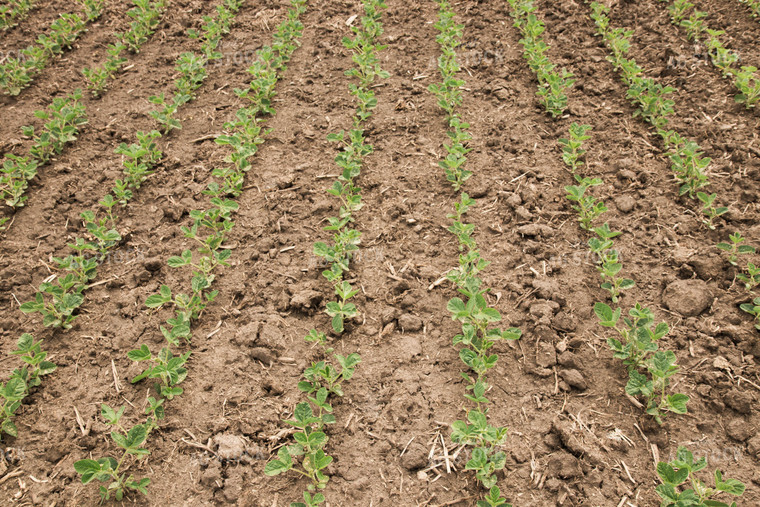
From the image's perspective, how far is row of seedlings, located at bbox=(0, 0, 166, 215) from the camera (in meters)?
3.75

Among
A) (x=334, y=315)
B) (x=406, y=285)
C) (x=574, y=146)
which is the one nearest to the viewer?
(x=334, y=315)

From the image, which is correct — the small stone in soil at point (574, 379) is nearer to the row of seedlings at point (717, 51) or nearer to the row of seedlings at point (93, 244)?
the row of seedlings at point (93, 244)

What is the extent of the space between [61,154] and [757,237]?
212 inches

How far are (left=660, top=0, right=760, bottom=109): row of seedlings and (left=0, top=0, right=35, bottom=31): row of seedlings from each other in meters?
7.39

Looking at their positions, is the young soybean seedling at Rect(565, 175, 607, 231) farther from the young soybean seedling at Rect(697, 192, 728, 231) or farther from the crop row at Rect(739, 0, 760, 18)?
the crop row at Rect(739, 0, 760, 18)

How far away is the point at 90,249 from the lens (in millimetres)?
3311

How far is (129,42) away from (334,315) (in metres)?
4.44

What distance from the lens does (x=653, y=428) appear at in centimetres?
240

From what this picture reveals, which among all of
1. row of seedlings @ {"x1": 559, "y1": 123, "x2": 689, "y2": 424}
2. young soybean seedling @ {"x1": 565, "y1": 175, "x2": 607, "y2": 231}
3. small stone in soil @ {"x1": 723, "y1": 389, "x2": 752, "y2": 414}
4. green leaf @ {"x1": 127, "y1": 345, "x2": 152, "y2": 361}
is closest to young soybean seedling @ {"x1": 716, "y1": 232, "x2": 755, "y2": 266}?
row of seedlings @ {"x1": 559, "y1": 123, "x2": 689, "y2": 424}

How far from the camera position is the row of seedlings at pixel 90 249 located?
2975 millimetres

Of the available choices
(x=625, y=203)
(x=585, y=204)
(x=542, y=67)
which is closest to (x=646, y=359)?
(x=585, y=204)

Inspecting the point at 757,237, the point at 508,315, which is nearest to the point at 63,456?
the point at 508,315

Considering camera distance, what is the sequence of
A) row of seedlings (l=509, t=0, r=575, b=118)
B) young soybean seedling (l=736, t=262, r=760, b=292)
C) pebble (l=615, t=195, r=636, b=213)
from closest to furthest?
young soybean seedling (l=736, t=262, r=760, b=292) < pebble (l=615, t=195, r=636, b=213) < row of seedlings (l=509, t=0, r=575, b=118)

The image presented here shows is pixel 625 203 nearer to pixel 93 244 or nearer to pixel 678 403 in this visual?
pixel 678 403
